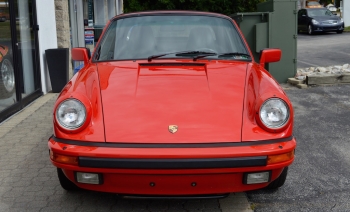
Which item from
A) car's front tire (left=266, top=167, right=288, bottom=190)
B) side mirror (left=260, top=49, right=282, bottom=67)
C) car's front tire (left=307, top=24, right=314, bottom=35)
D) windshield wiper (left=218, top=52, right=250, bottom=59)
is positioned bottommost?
car's front tire (left=266, top=167, right=288, bottom=190)

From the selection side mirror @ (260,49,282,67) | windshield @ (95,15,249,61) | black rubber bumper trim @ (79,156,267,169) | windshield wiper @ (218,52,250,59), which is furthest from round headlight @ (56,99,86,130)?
side mirror @ (260,49,282,67)

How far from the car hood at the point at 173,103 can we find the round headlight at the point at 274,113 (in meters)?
0.18

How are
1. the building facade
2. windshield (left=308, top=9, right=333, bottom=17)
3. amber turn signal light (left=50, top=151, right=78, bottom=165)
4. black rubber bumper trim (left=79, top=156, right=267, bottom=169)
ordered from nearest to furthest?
black rubber bumper trim (left=79, top=156, right=267, bottom=169) < amber turn signal light (left=50, top=151, right=78, bottom=165) < the building facade < windshield (left=308, top=9, right=333, bottom=17)

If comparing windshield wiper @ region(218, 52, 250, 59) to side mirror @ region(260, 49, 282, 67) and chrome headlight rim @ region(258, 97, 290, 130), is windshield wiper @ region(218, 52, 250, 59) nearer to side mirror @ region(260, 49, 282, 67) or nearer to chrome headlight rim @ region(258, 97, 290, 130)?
side mirror @ region(260, 49, 282, 67)

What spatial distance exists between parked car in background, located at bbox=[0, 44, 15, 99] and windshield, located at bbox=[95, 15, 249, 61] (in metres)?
2.96

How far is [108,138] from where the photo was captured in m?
3.34

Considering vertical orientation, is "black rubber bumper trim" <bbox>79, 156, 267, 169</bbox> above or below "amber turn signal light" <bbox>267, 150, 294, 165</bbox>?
above

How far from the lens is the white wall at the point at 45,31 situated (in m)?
9.24

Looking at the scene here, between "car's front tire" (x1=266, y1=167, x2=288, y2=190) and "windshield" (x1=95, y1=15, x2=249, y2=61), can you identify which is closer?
"car's front tire" (x1=266, y1=167, x2=288, y2=190)

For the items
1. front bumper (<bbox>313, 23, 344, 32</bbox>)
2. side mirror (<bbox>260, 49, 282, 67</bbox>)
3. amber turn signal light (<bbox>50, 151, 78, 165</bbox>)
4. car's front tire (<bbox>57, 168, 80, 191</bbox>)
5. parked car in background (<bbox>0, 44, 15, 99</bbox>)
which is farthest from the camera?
front bumper (<bbox>313, 23, 344, 32</bbox>)

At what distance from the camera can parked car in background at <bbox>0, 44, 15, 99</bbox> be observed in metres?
7.18

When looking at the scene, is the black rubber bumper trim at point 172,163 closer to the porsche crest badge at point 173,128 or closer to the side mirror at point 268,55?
the porsche crest badge at point 173,128

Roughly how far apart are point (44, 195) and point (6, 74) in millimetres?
3755

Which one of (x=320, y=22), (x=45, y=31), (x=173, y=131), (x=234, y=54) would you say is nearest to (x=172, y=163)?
(x=173, y=131)
